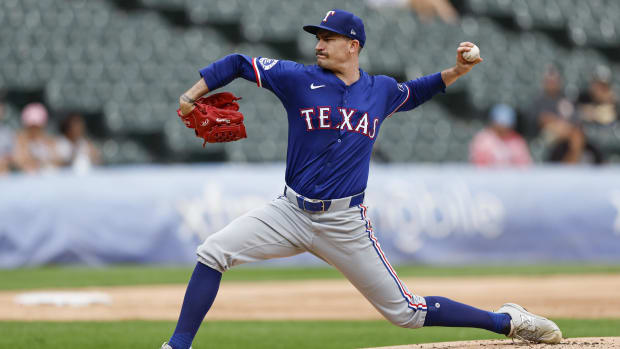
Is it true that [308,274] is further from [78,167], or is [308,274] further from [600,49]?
[600,49]

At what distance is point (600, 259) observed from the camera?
11078 mm

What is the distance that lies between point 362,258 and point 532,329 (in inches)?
40.9

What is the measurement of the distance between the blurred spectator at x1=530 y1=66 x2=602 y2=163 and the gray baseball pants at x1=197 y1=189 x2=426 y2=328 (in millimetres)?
9106

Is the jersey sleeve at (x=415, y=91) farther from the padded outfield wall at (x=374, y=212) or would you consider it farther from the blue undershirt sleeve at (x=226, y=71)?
the padded outfield wall at (x=374, y=212)

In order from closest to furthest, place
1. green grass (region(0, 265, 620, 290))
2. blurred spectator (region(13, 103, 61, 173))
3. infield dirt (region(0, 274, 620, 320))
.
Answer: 1. infield dirt (region(0, 274, 620, 320))
2. green grass (region(0, 265, 620, 290))
3. blurred spectator (region(13, 103, 61, 173))

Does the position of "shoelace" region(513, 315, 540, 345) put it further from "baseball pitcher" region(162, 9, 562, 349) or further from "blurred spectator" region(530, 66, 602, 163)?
"blurred spectator" region(530, 66, 602, 163)

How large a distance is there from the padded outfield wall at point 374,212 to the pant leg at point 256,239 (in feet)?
19.6

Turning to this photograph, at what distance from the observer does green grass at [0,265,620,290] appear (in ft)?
29.7

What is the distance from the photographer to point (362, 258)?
436 cm

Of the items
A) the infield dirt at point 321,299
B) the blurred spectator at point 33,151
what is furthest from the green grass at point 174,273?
the blurred spectator at point 33,151

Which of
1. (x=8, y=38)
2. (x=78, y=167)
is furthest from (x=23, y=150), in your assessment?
(x=8, y=38)

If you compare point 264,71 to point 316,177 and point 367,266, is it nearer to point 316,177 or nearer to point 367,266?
point 316,177

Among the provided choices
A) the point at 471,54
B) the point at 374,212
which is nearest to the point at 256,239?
the point at 471,54

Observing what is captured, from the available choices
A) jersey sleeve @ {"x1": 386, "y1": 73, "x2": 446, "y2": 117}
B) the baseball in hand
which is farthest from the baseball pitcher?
the baseball in hand
